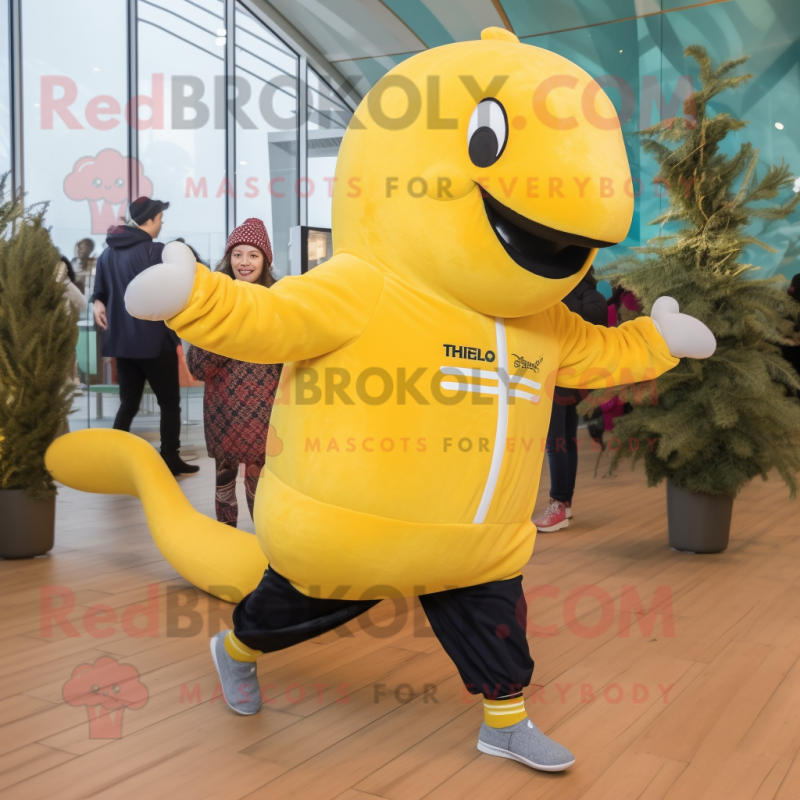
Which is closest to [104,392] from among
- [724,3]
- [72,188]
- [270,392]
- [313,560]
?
[72,188]

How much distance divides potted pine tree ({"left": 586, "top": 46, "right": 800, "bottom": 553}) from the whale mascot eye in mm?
2053

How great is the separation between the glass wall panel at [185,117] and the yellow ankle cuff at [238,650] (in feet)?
16.8

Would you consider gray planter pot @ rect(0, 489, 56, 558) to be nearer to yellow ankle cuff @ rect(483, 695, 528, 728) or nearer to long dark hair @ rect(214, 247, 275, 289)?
long dark hair @ rect(214, 247, 275, 289)

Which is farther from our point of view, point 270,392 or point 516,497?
point 270,392

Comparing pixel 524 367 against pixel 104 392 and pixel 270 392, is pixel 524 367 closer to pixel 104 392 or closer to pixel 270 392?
pixel 270 392

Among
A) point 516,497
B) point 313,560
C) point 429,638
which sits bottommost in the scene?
point 429,638

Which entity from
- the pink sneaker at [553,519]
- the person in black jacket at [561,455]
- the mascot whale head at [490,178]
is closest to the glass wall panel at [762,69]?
the person in black jacket at [561,455]

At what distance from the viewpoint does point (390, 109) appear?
1721mm

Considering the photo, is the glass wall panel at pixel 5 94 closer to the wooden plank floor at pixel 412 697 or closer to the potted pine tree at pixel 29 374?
the potted pine tree at pixel 29 374

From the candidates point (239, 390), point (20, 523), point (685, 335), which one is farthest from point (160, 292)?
point (20, 523)

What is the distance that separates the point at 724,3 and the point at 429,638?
743 cm

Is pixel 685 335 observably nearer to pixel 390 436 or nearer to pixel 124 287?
pixel 390 436

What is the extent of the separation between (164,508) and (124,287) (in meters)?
2.25

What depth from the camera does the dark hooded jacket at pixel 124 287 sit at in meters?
4.79
